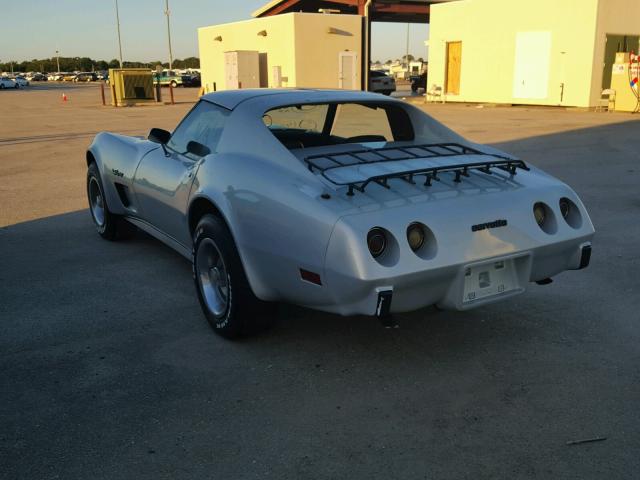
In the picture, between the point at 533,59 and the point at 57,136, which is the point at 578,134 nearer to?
the point at 533,59

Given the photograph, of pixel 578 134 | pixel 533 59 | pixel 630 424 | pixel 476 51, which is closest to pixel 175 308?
pixel 630 424

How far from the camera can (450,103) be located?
92.7 ft

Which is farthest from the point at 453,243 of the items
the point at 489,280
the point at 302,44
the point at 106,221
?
the point at 302,44

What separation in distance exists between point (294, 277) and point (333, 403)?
65cm

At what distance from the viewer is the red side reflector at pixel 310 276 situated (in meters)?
3.05

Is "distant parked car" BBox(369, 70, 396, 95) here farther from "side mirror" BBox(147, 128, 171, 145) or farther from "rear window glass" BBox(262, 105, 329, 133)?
"rear window glass" BBox(262, 105, 329, 133)

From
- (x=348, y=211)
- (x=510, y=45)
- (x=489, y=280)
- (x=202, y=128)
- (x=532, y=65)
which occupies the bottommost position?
(x=489, y=280)

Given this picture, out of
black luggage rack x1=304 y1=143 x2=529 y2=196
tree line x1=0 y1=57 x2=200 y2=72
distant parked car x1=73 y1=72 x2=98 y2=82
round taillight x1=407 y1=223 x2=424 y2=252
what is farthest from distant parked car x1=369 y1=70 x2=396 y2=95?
tree line x1=0 y1=57 x2=200 y2=72

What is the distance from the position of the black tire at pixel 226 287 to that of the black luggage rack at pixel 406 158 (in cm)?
68

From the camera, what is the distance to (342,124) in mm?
4531

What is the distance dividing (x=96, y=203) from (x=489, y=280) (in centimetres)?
433

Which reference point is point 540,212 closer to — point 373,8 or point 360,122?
point 360,122

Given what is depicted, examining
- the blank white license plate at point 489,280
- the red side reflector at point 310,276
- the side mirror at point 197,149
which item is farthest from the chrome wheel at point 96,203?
the blank white license plate at point 489,280

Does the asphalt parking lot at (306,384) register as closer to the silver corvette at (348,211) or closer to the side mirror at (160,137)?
the silver corvette at (348,211)
